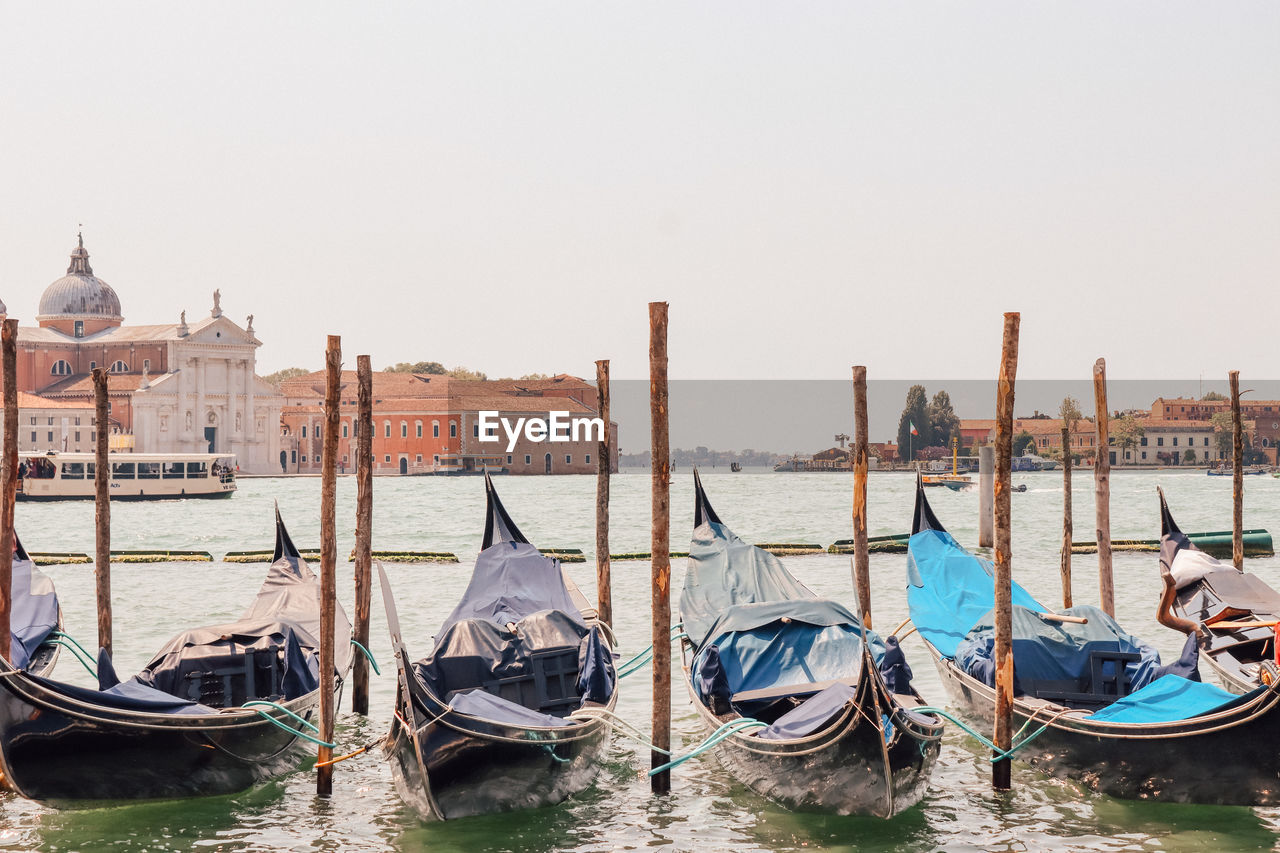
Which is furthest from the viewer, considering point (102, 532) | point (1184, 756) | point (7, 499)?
point (102, 532)

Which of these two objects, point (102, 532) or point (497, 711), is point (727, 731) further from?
point (102, 532)

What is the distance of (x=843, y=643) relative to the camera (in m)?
7.41

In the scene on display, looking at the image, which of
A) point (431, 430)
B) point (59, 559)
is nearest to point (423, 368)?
point (431, 430)

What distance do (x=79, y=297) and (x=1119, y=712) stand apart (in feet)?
230

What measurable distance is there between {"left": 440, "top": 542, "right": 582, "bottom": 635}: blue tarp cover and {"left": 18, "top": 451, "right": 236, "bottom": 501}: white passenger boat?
38.8m

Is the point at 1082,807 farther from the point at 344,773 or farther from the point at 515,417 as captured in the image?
the point at 515,417

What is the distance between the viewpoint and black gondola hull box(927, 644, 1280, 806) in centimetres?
609

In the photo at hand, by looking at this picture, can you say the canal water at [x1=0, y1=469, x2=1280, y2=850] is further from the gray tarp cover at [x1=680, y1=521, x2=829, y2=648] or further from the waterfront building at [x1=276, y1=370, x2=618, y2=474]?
the waterfront building at [x1=276, y1=370, x2=618, y2=474]

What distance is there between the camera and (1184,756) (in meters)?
6.23

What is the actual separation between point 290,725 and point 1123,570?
41.9ft

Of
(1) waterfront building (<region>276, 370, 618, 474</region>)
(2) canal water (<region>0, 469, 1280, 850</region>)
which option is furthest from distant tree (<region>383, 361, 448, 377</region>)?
(2) canal water (<region>0, 469, 1280, 850</region>)

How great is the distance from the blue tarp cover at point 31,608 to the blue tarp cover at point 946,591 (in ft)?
19.3

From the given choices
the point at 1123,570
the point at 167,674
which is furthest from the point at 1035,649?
the point at 1123,570

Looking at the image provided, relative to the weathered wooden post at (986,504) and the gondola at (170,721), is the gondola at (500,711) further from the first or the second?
the weathered wooden post at (986,504)
